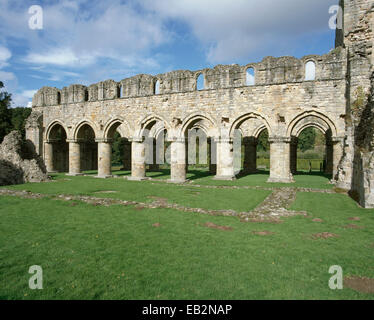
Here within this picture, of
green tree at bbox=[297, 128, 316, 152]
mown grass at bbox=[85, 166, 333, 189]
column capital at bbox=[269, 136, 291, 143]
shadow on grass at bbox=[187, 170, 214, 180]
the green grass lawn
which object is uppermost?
green tree at bbox=[297, 128, 316, 152]

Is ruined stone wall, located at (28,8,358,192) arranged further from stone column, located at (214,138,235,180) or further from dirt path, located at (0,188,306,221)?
dirt path, located at (0,188,306,221)

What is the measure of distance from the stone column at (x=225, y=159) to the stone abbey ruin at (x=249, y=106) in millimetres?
68

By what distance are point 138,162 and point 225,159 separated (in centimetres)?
653

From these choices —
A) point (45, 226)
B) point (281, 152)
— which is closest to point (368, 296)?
point (45, 226)

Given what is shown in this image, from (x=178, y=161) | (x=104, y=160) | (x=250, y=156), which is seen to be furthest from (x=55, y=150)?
(x=250, y=156)

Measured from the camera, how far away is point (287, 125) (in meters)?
17.0

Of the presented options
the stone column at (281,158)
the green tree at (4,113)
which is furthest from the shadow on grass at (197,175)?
the green tree at (4,113)

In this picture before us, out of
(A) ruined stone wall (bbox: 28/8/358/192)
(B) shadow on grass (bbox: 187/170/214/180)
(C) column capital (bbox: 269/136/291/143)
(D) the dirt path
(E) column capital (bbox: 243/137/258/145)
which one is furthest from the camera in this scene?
(E) column capital (bbox: 243/137/258/145)

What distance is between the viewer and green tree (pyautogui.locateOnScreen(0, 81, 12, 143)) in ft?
111

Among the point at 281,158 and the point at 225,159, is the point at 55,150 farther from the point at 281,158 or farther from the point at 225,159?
the point at 281,158

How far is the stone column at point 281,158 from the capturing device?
671 inches

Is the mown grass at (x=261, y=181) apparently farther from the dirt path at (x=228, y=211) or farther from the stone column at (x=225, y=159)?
the dirt path at (x=228, y=211)

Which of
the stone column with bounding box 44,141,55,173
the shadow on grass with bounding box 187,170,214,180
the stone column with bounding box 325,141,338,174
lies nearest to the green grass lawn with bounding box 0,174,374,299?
the shadow on grass with bounding box 187,170,214,180

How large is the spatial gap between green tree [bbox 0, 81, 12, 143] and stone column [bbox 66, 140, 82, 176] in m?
15.8
